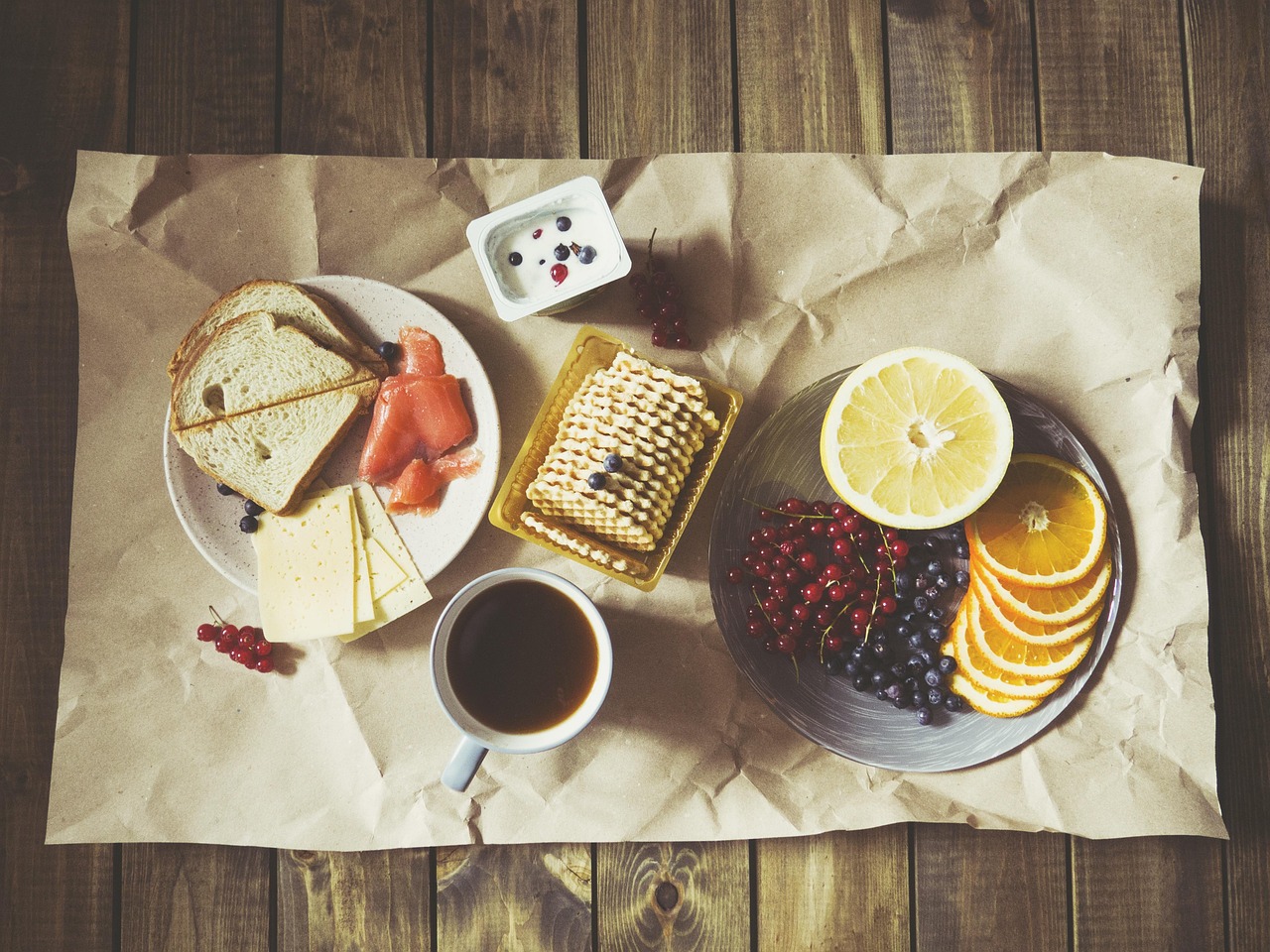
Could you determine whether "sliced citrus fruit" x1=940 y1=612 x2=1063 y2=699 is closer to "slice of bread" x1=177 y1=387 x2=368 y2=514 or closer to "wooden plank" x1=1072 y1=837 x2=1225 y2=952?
"wooden plank" x1=1072 y1=837 x2=1225 y2=952

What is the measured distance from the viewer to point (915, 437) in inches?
63.9

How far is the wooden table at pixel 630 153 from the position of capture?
6.01 feet

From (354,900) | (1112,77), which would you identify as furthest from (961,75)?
(354,900)

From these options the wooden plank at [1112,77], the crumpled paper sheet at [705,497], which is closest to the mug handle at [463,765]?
the crumpled paper sheet at [705,497]

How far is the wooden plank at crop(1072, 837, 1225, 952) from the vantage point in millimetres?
1842

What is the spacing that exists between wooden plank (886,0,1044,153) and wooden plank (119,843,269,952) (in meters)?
2.12

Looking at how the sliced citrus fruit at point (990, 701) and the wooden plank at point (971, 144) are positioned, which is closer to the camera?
the sliced citrus fruit at point (990, 701)

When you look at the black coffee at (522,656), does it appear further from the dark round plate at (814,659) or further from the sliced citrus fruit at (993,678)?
the sliced citrus fruit at (993,678)

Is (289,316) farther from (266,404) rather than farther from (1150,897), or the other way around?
(1150,897)

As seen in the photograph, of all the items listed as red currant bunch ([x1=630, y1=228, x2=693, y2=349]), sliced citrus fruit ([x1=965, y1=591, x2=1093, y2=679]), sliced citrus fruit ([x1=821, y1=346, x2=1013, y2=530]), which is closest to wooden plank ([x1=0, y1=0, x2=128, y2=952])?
red currant bunch ([x1=630, y1=228, x2=693, y2=349])

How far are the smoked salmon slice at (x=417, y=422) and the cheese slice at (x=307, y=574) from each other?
5.2 inches

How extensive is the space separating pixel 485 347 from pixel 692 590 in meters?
0.68

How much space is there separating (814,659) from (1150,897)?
0.91 meters

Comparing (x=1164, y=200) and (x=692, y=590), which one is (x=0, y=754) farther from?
(x=1164, y=200)
